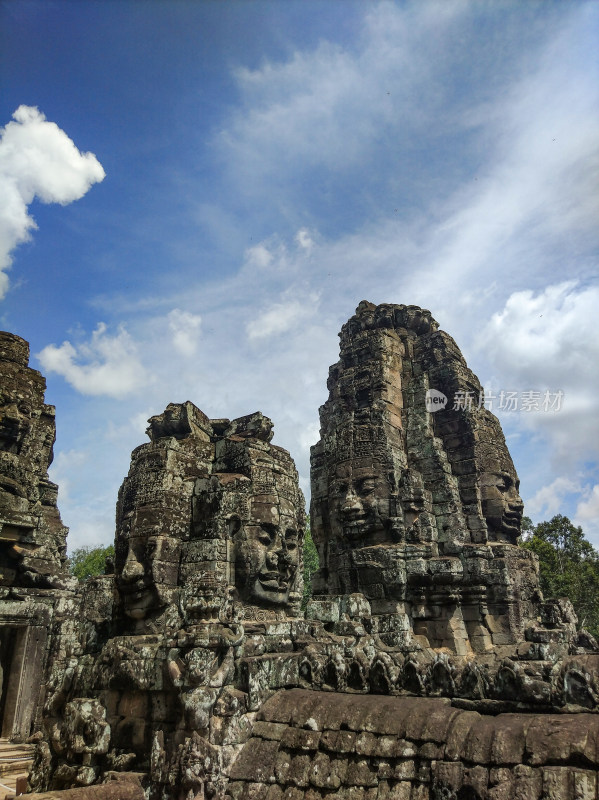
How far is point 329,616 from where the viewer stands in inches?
354

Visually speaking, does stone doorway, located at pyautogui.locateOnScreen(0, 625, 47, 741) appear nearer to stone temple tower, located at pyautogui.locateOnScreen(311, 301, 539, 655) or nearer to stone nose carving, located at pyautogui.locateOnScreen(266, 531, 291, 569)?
stone temple tower, located at pyautogui.locateOnScreen(311, 301, 539, 655)

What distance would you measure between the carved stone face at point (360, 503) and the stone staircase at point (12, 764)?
6.95 metres

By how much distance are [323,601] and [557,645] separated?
489 cm

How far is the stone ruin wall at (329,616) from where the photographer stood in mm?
4793

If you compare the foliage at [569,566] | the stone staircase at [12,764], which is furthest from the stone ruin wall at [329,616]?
the foliage at [569,566]

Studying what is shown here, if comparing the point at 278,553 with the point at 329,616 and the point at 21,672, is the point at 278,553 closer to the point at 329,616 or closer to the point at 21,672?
the point at 329,616

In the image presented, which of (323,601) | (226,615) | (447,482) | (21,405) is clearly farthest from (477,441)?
(21,405)

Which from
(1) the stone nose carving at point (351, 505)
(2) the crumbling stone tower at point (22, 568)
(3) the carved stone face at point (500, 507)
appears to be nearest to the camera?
(1) the stone nose carving at point (351, 505)

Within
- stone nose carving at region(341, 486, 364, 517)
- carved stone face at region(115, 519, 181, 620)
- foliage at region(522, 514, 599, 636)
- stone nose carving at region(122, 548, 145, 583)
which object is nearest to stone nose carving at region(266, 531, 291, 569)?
carved stone face at region(115, 519, 181, 620)

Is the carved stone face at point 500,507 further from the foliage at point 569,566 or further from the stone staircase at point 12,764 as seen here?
the foliage at point 569,566

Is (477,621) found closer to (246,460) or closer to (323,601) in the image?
(323,601)

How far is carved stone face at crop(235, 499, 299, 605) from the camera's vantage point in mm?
8188

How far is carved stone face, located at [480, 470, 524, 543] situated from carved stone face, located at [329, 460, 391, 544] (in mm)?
2792

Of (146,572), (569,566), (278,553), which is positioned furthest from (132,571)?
(569,566)
